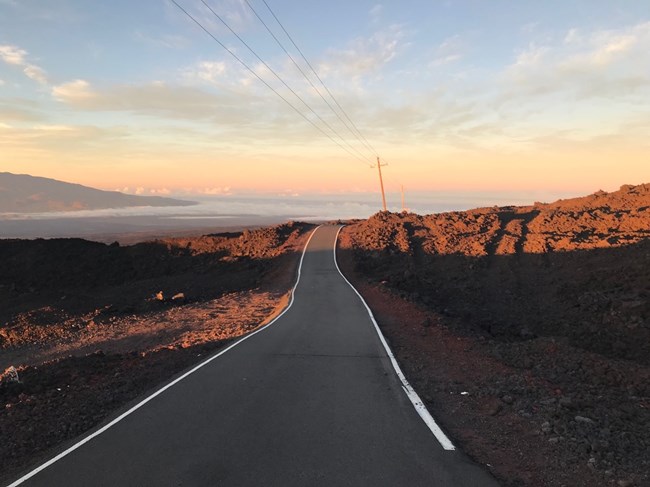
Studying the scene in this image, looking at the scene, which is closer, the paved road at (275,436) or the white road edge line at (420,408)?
the paved road at (275,436)

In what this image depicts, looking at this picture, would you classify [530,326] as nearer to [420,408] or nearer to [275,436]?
[420,408]

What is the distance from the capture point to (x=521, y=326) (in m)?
21.1

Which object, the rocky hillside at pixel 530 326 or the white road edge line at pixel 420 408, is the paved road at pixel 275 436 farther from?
the rocky hillside at pixel 530 326

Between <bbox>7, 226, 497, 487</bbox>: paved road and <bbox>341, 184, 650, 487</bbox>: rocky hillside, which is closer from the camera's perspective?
<bbox>7, 226, 497, 487</bbox>: paved road

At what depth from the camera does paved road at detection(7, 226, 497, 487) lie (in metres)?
5.29

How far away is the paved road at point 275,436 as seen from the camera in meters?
5.29

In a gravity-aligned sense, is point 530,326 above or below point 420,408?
below

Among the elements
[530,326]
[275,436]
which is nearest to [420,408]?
[275,436]

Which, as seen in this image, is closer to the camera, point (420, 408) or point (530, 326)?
point (420, 408)

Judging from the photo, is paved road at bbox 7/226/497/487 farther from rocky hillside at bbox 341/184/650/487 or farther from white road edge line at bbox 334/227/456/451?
rocky hillside at bbox 341/184/650/487

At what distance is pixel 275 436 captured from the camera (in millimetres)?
6383

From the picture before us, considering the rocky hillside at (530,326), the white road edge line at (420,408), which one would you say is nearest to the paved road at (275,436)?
the white road edge line at (420,408)

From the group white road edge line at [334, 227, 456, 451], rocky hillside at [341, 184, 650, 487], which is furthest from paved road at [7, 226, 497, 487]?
rocky hillside at [341, 184, 650, 487]

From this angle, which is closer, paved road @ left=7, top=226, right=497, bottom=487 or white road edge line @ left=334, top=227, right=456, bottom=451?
paved road @ left=7, top=226, right=497, bottom=487
